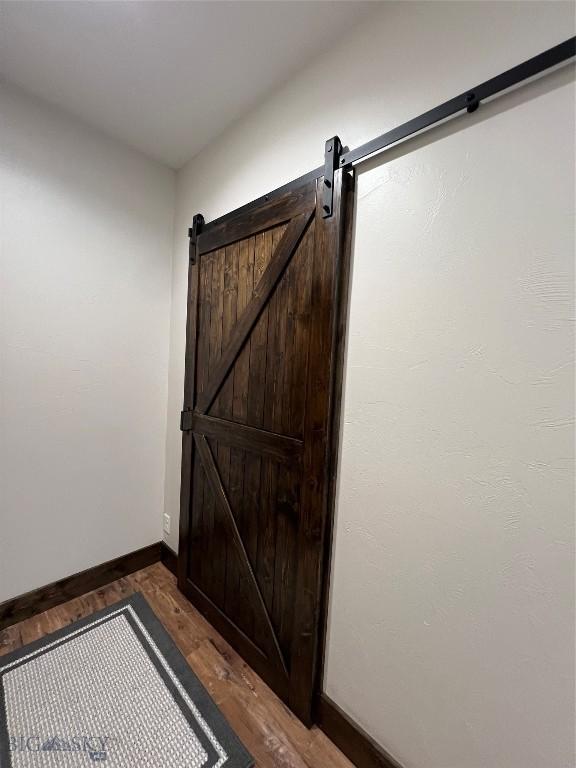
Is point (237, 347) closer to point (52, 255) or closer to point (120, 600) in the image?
point (52, 255)

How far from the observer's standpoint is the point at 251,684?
4.51 ft

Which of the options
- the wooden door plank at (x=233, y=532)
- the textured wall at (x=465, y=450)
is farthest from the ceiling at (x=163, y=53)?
the wooden door plank at (x=233, y=532)

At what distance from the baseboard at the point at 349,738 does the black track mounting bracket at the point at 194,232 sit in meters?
2.21

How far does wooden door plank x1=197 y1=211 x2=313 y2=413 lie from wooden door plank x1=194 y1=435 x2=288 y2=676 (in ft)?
0.82

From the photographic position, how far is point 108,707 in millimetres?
1224

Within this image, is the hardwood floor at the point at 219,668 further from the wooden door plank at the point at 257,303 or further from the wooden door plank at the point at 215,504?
the wooden door plank at the point at 257,303

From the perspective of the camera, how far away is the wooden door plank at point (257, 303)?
4.25ft

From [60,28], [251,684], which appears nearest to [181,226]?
[60,28]

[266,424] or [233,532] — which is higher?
[266,424]

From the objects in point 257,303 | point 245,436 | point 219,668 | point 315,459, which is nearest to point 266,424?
point 245,436

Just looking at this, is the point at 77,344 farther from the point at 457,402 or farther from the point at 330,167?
the point at 457,402

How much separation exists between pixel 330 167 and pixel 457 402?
97 centimetres

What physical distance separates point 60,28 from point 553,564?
246 centimetres

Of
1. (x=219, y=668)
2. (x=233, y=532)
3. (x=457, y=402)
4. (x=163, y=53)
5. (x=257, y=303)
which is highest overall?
(x=163, y=53)
